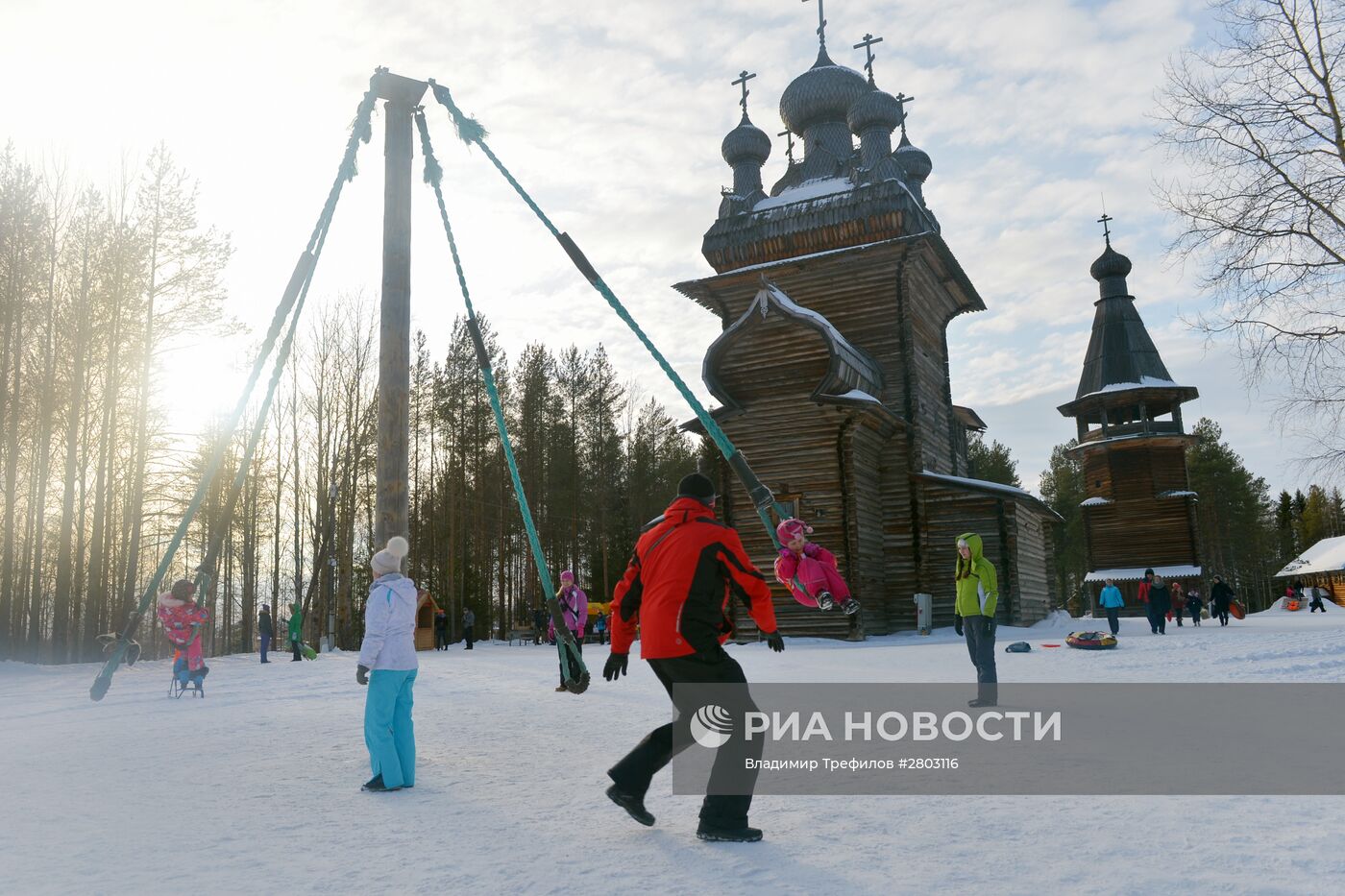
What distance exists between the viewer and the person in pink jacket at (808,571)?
17.6 feet

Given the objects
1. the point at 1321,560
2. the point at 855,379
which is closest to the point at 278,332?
the point at 855,379

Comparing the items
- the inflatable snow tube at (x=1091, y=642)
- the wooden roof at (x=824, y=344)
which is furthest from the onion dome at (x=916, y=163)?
the inflatable snow tube at (x=1091, y=642)

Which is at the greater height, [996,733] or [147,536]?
[147,536]

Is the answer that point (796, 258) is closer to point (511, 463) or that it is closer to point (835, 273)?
point (835, 273)

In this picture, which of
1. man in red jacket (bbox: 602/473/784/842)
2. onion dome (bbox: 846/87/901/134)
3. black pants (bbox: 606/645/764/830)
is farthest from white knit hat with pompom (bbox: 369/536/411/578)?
onion dome (bbox: 846/87/901/134)

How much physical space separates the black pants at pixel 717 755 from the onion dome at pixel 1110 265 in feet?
138

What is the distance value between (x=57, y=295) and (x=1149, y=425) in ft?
124

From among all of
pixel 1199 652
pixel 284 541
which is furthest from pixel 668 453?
pixel 1199 652

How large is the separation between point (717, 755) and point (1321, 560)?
63035 mm

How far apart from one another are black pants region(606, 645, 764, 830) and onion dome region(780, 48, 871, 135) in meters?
30.9

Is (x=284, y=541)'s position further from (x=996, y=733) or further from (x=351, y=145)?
(x=996, y=733)

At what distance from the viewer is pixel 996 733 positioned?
7.29m

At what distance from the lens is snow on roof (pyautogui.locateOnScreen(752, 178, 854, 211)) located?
2778 cm

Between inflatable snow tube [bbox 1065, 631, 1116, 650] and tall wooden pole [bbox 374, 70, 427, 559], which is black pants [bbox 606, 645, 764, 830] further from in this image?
inflatable snow tube [bbox 1065, 631, 1116, 650]
